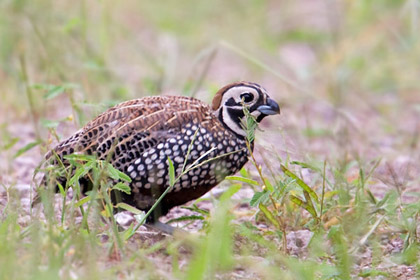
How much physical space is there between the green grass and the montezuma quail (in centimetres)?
14

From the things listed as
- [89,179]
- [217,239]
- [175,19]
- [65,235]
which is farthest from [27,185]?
[175,19]

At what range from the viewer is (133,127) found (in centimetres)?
405

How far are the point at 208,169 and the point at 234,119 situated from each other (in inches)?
12.6

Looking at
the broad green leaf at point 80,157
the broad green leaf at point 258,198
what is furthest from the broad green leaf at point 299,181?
the broad green leaf at point 80,157

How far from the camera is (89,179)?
13.2 ft

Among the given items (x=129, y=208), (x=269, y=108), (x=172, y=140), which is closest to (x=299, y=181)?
(x=269, y=108)

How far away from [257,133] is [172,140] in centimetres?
65

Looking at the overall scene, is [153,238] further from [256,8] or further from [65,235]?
[256,8]

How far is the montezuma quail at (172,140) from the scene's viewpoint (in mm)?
3984

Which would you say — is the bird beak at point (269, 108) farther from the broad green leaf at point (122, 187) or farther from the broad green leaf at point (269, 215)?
the broad green leaf at point (122, 187)

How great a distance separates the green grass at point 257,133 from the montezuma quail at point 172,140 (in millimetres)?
139

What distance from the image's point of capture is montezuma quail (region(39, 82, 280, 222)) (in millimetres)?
3984

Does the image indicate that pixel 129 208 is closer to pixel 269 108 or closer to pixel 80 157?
pixel 80 157

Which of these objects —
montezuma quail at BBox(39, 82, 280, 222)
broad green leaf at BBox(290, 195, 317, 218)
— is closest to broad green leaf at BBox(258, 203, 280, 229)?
broad green leaf at BBox(290, 195, 317, 218)
